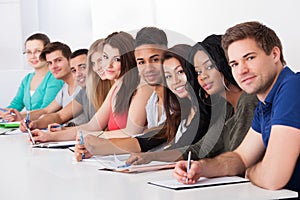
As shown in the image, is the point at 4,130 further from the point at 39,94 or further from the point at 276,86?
the point at 276,86

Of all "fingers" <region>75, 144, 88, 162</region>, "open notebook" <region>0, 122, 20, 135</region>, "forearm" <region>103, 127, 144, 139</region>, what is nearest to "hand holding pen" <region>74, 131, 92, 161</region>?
"fingers" <region>75, 144, 88, 162</region>

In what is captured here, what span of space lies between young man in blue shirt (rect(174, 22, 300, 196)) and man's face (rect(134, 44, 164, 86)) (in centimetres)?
67

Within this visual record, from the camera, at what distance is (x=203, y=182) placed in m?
2.12

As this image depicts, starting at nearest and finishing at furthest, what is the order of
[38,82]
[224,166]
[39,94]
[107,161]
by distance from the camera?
[224,166] → [107,161] → [39,94] → [38,82]

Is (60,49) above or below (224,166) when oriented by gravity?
above

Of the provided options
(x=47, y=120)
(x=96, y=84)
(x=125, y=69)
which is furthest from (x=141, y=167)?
(x=47, y=120)

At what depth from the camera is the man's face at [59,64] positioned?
15.5 feet

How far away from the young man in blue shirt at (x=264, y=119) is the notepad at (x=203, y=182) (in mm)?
22

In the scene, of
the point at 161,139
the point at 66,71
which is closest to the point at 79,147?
the point at 161,139

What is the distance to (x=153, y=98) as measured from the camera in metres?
3.10

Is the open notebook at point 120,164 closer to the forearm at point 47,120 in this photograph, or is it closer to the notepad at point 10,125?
the forearm at point 47,120

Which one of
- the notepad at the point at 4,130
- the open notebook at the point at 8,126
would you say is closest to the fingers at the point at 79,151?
the notepad at the point at 4,130

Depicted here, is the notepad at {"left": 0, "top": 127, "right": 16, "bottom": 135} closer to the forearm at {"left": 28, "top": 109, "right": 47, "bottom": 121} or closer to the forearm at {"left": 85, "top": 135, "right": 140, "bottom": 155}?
the forearm at {"left": 28, "top": 109, "right": 47, "bottom": 121}

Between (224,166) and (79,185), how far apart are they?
491 millimetres
